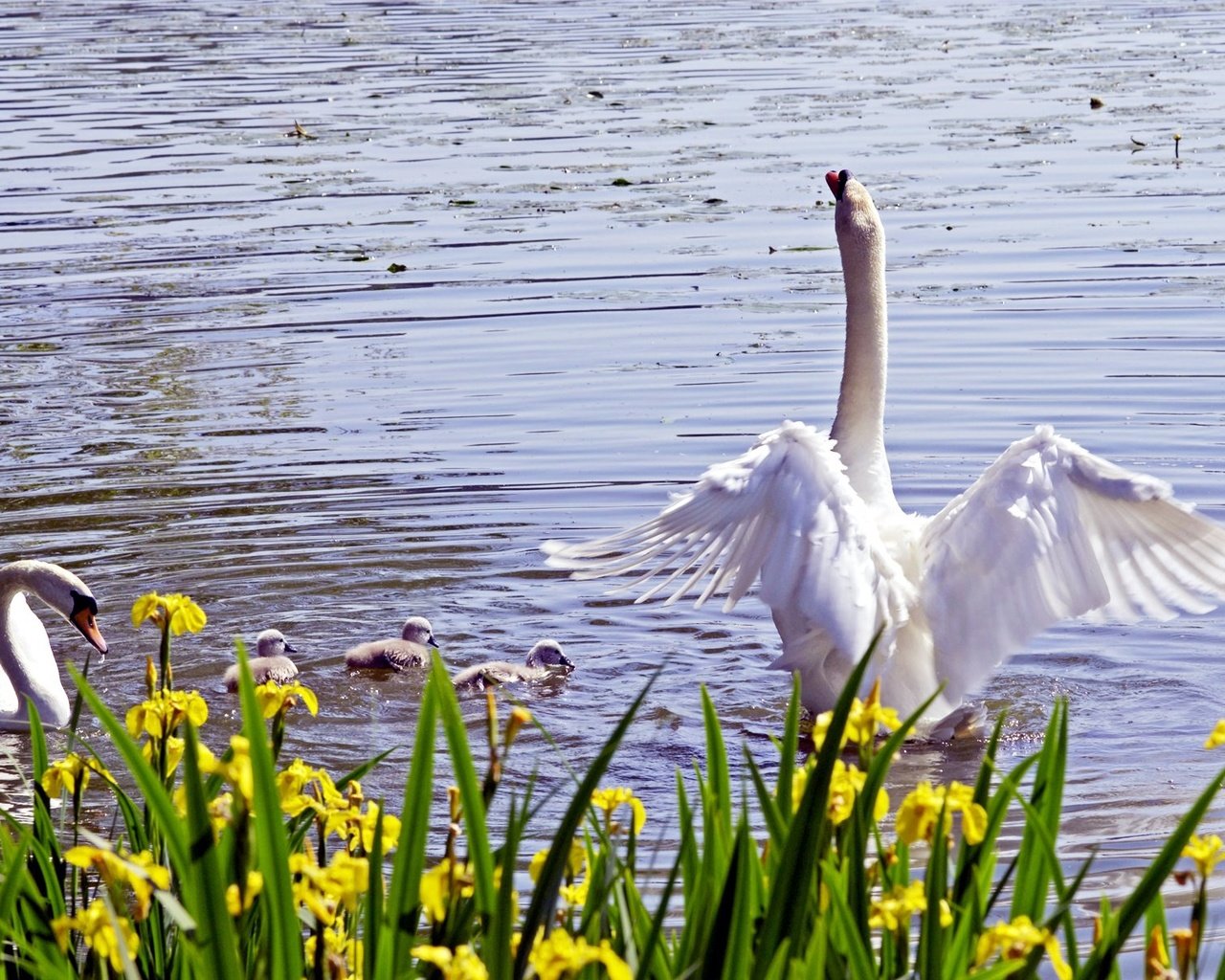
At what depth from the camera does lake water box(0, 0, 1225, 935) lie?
6844 millimetres

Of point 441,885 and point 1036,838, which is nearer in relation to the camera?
point 441,885

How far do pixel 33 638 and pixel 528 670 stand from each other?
1894 millimetres

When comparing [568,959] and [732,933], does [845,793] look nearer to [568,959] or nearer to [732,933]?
[732,933]

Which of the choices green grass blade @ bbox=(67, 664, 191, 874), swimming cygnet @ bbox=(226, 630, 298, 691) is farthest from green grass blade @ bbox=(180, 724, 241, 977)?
swimming cygnet @ bbox=(226, 630, 298, 691)

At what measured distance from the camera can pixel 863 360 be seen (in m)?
6.36

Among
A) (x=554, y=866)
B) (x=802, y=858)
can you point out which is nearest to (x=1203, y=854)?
(x=802, y=858)

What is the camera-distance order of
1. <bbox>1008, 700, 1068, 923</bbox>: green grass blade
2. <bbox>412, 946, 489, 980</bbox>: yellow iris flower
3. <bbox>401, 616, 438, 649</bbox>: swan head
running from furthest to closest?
1. <bbox>401, 616, 438, 649</bbox>: swan head
2. <bbox>1008, 700, 1068, 923</bbox>: green grass blade
3. <bbox>412, 946, 489, 980</bbox>: yellow iris flower

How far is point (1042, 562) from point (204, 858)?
3.55 m

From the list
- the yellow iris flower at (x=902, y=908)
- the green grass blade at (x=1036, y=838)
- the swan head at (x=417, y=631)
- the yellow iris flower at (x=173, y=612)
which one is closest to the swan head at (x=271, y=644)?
the swan head at (x=417, y=631)

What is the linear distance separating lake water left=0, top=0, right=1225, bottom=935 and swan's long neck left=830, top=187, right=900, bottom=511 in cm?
88

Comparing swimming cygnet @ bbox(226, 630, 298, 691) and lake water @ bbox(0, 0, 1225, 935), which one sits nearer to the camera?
swimming cygnet @ bbox(226, 630, 298, 691)

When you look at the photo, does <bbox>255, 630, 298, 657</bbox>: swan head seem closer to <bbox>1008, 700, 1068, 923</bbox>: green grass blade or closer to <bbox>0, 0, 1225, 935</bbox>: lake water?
<bbox>0, 0, 1225, 935</bbox>: lake water

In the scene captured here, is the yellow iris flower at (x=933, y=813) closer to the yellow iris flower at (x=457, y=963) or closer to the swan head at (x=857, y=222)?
the yellow iris flower at (x=457, y=963)

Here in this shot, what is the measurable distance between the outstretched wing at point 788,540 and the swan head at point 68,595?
2.16m
